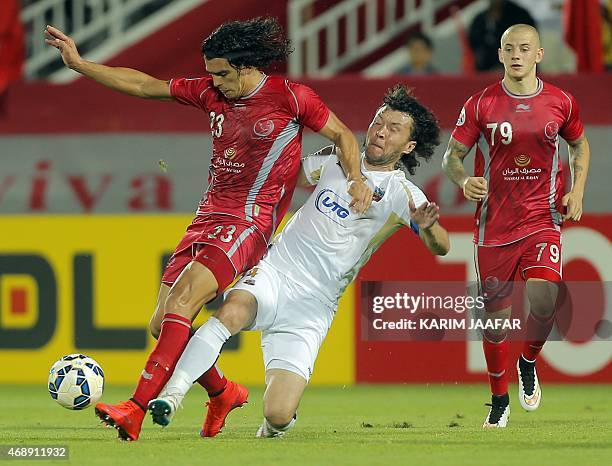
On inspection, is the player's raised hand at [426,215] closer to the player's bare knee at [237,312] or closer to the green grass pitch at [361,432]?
the player's bare knee at [237,312]

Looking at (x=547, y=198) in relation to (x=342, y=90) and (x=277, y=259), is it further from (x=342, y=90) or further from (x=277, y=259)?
(x=342, y=90)

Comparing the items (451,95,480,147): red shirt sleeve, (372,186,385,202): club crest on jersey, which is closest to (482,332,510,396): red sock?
(451,95,480,147): red shirt sleeve

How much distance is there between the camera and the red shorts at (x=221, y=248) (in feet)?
21.6

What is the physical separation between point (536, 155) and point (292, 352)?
189 centimetres

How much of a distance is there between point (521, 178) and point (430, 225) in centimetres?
151

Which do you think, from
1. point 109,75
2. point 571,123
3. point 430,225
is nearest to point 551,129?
point 571,123

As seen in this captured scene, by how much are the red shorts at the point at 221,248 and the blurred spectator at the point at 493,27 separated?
514 centimetres

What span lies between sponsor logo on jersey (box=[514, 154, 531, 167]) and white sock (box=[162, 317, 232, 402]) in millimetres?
2166

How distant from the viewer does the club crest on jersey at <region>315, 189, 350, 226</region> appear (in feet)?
22.6

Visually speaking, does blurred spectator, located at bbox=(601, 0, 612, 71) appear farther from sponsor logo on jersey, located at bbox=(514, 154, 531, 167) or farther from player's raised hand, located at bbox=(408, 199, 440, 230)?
player's raised hand, located at bbox=(408, 199, 440, 230)

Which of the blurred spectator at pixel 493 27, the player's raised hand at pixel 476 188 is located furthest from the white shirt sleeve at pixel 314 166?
the blurred spectator at pixel 493 27

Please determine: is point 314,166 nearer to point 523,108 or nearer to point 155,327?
point 155,327

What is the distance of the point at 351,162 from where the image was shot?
6.66m

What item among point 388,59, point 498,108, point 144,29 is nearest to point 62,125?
point 144,29
